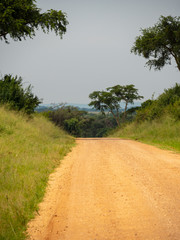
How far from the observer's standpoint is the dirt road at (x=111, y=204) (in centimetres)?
359

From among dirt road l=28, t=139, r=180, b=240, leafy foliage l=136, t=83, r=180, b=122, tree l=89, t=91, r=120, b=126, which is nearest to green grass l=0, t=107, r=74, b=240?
dirt road l=28, t=139, r=180, b=240

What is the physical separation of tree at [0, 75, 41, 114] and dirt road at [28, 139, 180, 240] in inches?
381

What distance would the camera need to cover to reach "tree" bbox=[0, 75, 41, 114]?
16.1m

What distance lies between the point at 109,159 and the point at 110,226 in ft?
17.6

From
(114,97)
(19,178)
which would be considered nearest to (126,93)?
(114,97)

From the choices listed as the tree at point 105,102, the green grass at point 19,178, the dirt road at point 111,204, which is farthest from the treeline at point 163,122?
the tree at point 105,102

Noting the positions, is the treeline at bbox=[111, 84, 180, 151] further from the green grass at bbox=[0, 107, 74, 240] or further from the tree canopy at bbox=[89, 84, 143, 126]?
the tree canopy at bbox=[89, 84, 143, 126]

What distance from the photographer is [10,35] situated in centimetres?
1845

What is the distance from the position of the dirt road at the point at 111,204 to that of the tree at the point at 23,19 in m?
11.9

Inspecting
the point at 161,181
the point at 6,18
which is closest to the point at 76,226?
the point at 161,181

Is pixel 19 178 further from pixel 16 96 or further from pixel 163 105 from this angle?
pixel 163 105

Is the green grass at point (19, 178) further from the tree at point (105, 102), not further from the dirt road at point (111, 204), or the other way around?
the tree at point (105, 102)

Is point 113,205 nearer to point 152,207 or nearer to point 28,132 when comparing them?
point 152,207

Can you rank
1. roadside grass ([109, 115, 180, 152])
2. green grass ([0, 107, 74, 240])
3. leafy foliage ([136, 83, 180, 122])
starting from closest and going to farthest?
green grass ([0, 107, 74, 240])
roadside grass ([109, 115, 180, 152])
leafy foliage ([136, 83, 180, 122])
